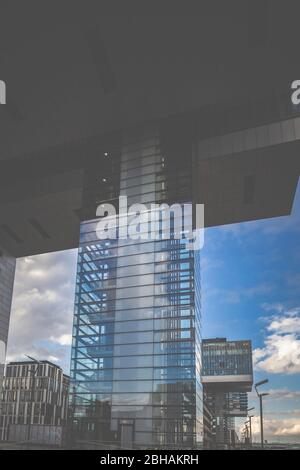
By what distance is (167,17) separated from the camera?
16.5 feet

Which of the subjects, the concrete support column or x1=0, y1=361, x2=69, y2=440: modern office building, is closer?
x1=0, y1=361, x2=69, y2=440: modern office building

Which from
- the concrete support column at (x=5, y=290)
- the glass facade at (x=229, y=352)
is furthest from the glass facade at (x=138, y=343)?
the concrete support column at (x=5, y=290)

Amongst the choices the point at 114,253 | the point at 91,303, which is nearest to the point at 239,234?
the point at 114,253

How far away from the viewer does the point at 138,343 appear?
17.7 feet

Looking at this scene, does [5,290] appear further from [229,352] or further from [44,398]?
[44,398]

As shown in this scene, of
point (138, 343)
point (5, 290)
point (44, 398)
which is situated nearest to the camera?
point (138, 343)

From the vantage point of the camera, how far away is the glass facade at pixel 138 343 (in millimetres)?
5059

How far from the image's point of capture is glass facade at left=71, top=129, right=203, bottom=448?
16.6ft

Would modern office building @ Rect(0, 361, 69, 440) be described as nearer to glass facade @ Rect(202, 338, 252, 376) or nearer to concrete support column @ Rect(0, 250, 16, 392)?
concrete support column @ Rect(0, 250, 16, 392)

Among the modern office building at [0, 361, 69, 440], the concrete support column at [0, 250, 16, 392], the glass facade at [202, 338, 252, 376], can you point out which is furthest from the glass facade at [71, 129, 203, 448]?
the concrete support column at [0, 250, 16, 392]

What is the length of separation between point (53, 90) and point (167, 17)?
170 cm

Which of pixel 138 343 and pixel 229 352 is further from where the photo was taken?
pixel 229 352

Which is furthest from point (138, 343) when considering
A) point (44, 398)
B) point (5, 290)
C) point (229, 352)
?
point (44, 398)

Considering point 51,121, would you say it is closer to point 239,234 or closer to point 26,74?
point 26,74
